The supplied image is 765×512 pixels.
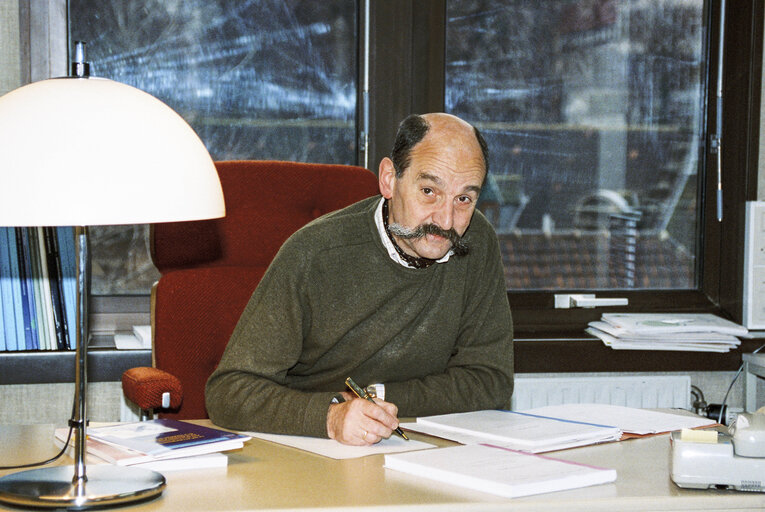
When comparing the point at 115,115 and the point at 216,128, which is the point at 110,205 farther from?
the point at 216,128

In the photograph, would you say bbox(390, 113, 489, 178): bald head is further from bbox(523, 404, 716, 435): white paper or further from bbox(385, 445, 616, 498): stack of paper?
bbox(385, 445, 616, 498): stack of paper

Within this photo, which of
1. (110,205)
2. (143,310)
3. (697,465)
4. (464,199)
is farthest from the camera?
(143,310)

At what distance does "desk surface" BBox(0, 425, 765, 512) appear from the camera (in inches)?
44.1

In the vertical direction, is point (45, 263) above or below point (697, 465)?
above

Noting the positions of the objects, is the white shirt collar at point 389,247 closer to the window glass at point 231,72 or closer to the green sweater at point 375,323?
the green sweater at point 375,323

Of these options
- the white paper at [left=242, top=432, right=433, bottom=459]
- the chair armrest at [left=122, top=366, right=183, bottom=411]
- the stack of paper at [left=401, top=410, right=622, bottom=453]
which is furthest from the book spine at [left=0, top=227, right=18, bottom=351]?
the stack of paper at [left=401, top=410, right=622, bottom=453]

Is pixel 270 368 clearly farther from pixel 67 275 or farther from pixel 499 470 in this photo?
pixel 67 275

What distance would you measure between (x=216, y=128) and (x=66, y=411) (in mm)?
926

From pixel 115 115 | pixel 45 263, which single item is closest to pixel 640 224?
pixel 45 263

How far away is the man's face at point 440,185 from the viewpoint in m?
1.84

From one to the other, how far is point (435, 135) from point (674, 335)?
4.21 ft

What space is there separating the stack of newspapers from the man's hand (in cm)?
148

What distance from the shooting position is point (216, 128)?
2801 millimetres

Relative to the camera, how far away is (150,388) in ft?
5.82
